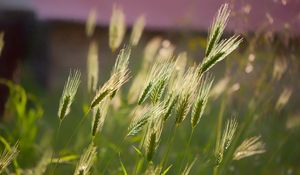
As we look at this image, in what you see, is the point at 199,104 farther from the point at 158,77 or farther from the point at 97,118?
the point at 97,118

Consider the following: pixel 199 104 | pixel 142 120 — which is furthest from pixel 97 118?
pixel 199 104

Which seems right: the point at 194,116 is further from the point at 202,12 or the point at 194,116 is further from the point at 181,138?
the point at 202,12

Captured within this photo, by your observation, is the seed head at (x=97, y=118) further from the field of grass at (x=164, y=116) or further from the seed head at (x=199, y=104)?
the seed head at (x=199, y=104)

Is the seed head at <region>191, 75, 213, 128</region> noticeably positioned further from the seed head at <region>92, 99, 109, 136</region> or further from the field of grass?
the seed head at <region>92, 99, 109, 136</region>

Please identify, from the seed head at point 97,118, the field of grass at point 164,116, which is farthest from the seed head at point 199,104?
the seed head at point 97,118

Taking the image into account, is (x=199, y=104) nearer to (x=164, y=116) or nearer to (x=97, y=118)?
(x=164, y=116)

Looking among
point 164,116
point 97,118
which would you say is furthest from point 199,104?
point 97,118

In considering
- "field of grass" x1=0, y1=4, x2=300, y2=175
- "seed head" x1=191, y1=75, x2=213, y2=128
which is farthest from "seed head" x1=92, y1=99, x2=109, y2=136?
"seed head" x1=191, y1=75, x2=213, y2=128

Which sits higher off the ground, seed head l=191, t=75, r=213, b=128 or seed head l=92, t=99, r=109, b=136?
seed head l=191, t=75, r=213, b=128

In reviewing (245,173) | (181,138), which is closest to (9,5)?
(181,138)
